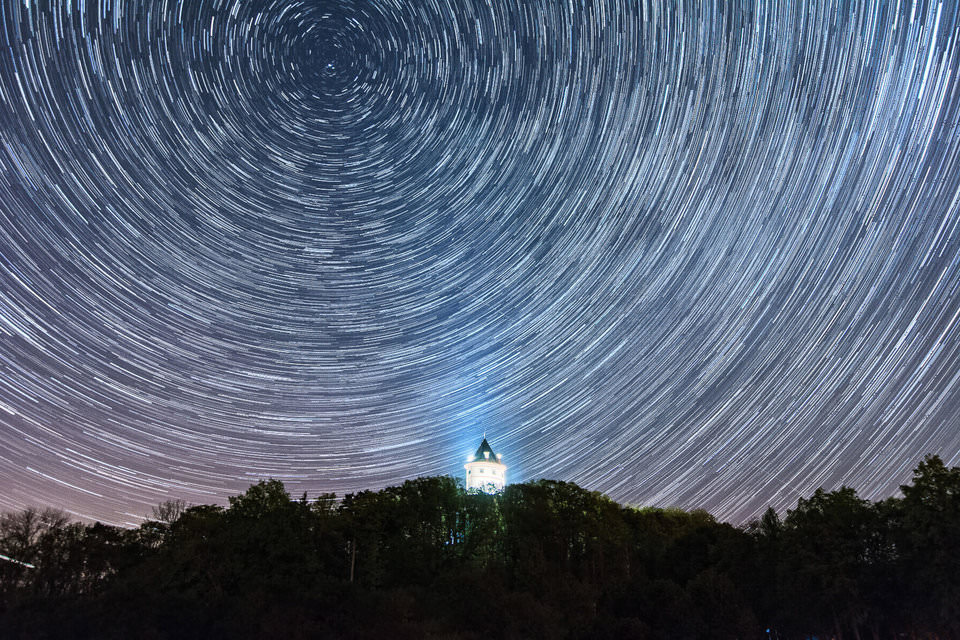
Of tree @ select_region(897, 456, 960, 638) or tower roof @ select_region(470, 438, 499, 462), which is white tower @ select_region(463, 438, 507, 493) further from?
tree @ select_region(897, 456, 960, 638)

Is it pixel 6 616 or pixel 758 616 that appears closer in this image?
pixel 6 616

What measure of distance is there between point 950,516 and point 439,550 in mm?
30650

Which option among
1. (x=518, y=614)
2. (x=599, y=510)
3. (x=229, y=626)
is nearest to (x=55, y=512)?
(x=229, y=626)

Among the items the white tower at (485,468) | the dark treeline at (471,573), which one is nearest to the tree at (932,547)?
the dark treeline at (471,573)

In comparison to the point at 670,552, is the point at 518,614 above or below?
below

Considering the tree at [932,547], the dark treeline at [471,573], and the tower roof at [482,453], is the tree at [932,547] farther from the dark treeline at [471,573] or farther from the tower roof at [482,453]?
the tower roof at [482,453]

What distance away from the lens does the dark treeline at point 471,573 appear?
26.9 metres

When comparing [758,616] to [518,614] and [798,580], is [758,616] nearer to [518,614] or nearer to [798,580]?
[798,580]

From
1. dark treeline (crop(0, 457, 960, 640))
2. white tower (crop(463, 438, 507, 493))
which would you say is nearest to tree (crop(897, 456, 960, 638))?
dark treeline (crop(0, 457, 960, 640))

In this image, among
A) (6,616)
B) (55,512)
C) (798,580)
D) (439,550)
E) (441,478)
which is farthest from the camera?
(441,478)

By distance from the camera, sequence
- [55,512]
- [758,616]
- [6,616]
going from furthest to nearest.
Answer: [55,512] → [758,616] → [6,616]

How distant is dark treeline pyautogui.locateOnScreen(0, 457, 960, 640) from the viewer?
2694cm

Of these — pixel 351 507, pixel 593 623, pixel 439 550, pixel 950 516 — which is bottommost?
pixel 593 623

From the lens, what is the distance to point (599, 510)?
54.3 metres
